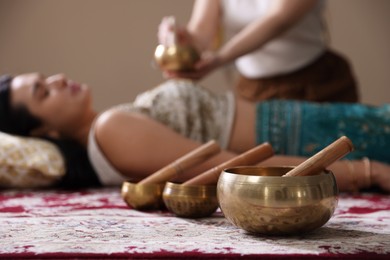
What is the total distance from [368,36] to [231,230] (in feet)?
9.96

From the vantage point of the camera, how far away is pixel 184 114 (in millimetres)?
1768

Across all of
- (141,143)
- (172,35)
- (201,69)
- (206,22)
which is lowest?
(141,143)

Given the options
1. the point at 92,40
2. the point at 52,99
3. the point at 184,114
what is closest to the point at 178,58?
the point at 184,114

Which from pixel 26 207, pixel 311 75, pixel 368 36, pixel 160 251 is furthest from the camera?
pixel 368 36

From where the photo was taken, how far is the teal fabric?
1.79 m

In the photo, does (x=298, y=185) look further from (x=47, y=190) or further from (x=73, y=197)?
(x=47, y=190)

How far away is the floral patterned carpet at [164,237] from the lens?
2.68ft

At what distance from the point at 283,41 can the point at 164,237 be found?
5.58 feet

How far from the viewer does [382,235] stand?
0.94m

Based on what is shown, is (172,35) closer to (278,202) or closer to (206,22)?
(206,22)

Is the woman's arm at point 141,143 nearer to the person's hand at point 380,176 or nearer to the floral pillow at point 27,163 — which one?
the floral pillow at point 27,163

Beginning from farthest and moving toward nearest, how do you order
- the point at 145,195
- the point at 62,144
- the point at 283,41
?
the point at 283,41, the point at 62,144, the point at 145,195

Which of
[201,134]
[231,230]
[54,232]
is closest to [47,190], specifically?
[201,134]

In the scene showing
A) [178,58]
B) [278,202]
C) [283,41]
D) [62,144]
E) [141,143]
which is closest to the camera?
[278,202]
